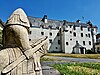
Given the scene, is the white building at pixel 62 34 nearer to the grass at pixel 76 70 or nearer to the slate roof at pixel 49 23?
the slate roof at pixel 49 23

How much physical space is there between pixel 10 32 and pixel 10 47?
0.93ft

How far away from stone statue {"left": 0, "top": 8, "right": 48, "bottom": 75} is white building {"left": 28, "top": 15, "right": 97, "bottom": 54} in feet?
195

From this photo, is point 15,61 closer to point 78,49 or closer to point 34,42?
point 34,42

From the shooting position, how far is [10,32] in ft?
12.8

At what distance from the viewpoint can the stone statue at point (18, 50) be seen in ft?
12.3

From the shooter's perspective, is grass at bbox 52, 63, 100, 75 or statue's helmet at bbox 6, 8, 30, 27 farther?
grass at bbox 52, 63, 100, 75

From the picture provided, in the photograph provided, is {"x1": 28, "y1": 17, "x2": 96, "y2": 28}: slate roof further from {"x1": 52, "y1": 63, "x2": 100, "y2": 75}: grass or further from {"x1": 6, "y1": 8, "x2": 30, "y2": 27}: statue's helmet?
{"x1": 6, "y1": 8, "x2": 30, "y2": 27}: statue's helmet

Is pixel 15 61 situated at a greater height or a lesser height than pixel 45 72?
greater

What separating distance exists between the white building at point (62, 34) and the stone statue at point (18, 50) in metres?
59.3

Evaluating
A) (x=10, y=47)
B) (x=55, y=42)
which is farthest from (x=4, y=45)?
(x=55, y=42)

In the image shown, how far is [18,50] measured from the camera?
390cm

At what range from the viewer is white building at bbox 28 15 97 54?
6518 cm

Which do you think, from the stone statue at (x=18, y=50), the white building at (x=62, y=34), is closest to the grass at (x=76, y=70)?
the stone statue at (x=18, y=50)

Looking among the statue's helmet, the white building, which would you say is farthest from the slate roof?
the statue's helmet
